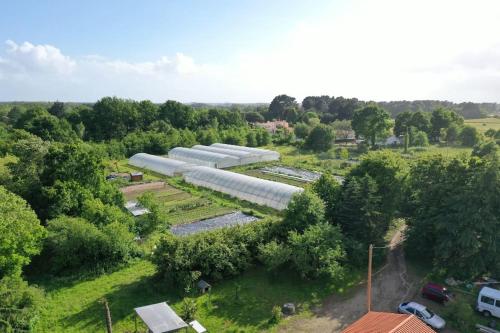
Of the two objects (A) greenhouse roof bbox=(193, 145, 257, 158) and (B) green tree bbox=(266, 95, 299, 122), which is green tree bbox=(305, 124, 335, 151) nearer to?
(A) greenhouse roof bbox=(193, 145, 257, 158)

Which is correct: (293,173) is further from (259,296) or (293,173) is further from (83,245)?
(83,245)

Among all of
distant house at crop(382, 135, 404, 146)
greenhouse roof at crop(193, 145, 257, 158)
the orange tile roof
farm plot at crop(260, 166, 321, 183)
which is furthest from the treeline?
the orange tile roof

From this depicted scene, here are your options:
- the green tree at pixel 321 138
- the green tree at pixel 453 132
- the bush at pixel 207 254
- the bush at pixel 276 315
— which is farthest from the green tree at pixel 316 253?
the green tree at pixel 453 132

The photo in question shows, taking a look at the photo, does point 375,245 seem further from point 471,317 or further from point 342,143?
point 342,143

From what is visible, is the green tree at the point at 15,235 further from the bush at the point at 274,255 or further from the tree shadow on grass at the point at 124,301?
the bush at the point at 274,255

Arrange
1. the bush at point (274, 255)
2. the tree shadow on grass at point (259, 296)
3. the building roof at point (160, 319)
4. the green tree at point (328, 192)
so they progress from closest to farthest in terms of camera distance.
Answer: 1. the building roof at point (160, 319)
2. the tree shadow on grass at point (259, 296)
3. the bush at point (274, 255)
4. the green tree at point (328, 192)
